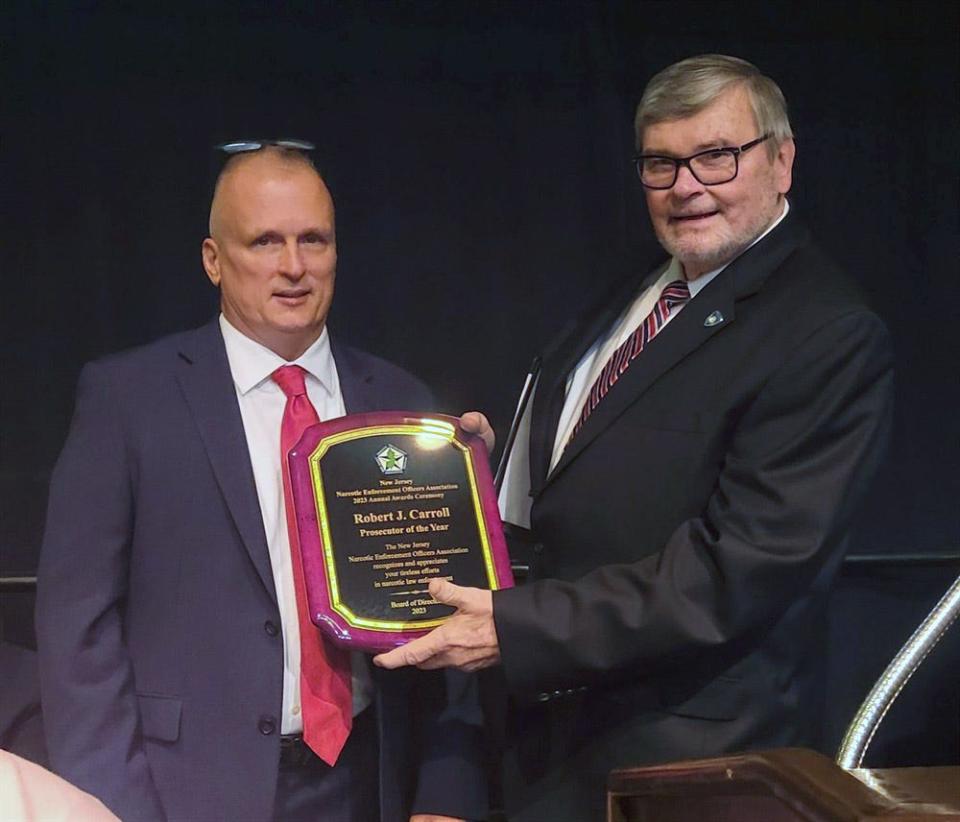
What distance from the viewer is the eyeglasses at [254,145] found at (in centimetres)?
228

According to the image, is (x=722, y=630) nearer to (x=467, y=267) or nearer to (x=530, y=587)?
(x=530, y=587)

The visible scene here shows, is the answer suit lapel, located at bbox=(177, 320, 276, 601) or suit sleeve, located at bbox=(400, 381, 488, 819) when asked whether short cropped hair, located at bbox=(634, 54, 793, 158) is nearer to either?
suit lapel, located at bbox=(177, 320, 276, 601)

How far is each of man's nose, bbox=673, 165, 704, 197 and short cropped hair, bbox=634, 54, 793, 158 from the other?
0.09 meters

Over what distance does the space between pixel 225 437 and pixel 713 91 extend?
98cm

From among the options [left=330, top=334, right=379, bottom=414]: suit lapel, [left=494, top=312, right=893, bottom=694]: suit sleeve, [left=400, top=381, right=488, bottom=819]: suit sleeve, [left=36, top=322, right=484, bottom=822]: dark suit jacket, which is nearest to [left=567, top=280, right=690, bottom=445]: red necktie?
[left=494, top=312, right=893, bottom=694]: suit sleeve

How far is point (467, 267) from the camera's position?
2.53 metres

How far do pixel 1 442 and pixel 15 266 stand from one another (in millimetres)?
311

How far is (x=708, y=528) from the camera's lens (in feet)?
6.76

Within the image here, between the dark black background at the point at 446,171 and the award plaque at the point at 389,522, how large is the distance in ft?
1.03

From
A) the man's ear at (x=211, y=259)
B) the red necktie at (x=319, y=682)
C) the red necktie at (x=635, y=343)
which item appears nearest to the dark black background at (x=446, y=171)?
the man's ear at (x=211, y=259)

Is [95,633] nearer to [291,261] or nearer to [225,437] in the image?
[225,437]

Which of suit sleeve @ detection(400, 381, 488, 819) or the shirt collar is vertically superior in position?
the shirt collar

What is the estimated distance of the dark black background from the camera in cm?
234

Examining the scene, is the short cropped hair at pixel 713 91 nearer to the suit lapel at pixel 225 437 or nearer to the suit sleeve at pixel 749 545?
the suit sleeve at pixel 749 545
